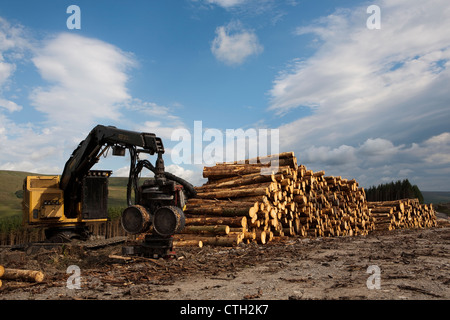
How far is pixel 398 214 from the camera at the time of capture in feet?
73.1

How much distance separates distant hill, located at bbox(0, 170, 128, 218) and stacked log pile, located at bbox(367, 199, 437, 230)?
33.6m

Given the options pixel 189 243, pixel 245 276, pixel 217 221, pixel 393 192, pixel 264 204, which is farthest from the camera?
pixel 393 192

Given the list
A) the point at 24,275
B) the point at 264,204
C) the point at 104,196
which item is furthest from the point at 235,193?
the point at 24,275

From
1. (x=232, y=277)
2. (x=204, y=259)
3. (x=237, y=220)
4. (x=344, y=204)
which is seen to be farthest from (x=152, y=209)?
(x=344, y=204)

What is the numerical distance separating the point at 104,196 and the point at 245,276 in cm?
652

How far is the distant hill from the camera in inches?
1683

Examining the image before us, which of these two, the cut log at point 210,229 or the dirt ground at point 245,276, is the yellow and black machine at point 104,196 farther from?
the cut log at point 210,229

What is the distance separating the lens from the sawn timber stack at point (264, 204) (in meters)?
10.6

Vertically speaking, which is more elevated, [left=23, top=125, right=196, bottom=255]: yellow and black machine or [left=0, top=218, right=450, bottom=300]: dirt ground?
[left=23, top=125, right=196, bottom=255]: yellow and black machine

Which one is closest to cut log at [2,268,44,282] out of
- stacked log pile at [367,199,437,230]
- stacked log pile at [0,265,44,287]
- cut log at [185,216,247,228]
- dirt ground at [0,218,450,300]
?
stacked log pile at [0,265,44,287]

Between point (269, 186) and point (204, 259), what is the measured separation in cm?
454

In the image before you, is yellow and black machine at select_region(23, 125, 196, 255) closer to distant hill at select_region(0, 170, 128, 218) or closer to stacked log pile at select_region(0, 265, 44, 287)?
stacked log pile at select_region(0, 265, 44, 287)

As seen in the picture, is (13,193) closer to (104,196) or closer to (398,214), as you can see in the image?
(104,196)

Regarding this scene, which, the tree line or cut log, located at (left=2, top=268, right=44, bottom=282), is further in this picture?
the tree line
